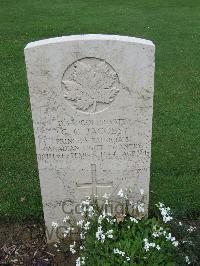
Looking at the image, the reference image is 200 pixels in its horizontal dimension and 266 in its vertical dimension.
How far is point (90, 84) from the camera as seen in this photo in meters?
3.94

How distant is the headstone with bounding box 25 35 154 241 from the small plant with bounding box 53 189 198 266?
0.21 m

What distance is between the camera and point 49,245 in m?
4.66

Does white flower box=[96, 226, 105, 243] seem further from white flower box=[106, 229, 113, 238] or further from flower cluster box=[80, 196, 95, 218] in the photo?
flower cluster box=[80, 196, 95, 218]

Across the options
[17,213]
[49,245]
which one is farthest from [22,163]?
[49,245]

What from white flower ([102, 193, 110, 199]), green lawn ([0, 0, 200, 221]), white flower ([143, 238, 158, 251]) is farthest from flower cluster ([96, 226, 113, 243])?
green lawn ([0, 0, 200, 221])

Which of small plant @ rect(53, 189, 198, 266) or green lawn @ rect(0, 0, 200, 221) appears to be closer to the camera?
small plant @ rect(53, 189, 198, 266)

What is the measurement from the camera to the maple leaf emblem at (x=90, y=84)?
3.86m

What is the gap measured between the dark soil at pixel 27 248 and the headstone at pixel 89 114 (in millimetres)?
302

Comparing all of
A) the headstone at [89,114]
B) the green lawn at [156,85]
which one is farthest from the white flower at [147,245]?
the green lawn at [156,85]

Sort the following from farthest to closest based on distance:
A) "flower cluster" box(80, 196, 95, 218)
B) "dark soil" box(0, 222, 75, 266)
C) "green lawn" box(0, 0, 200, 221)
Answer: "green lawn" box(0, 0, 200, 221), "dark soil" box(0, 222, 75, 266), "flower cluster" box(80, 196, 95, 218)

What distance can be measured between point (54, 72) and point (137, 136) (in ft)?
3.03

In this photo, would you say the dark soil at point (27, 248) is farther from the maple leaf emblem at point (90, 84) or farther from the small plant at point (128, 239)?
the maple leaf emblem at point (90, 84)

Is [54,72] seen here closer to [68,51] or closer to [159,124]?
[68,51]

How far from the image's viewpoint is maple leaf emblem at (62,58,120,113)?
386 cm
